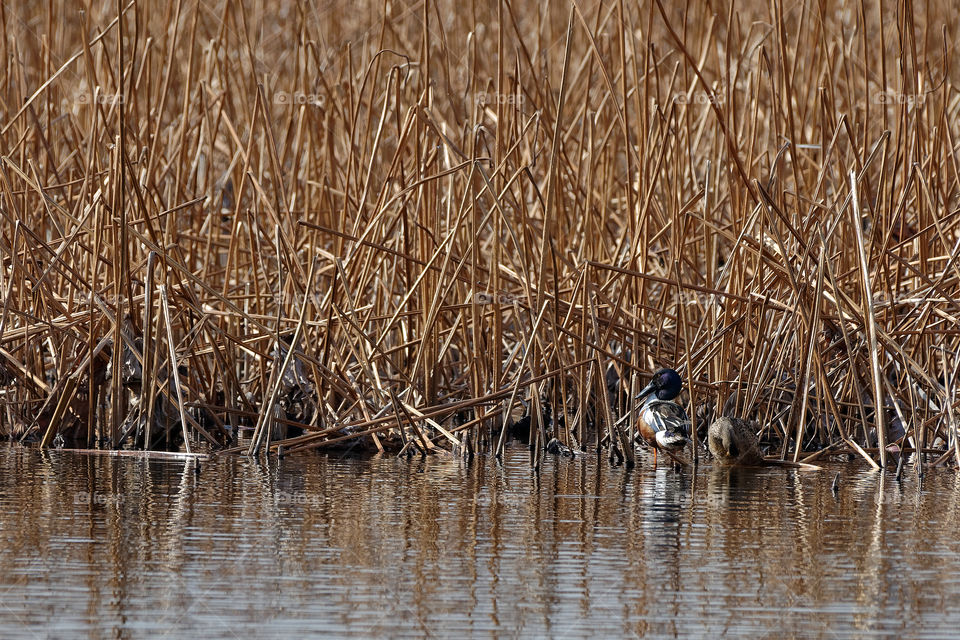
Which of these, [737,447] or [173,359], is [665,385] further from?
[173,359]

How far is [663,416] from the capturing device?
507 centimetres

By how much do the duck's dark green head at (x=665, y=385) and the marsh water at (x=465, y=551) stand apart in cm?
37

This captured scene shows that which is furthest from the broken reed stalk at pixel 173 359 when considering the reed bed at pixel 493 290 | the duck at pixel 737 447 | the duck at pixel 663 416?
the duck at pixel 737 447

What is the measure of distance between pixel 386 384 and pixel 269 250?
1.18 metres

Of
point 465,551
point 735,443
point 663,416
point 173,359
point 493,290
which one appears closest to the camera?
point 465,551

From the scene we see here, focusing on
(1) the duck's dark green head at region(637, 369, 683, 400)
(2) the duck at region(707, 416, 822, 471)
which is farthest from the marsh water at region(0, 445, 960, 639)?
(1) the duck's dark green head at region(637, 369, 683, 400)

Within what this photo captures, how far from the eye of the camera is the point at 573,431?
5504 mm

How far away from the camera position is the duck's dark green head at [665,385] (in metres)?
5.24

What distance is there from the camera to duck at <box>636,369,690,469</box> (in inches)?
198

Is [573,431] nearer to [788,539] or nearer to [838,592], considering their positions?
[788,539]

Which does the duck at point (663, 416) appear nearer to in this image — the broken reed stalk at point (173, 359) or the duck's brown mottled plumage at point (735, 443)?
the duck's brown mottled plumage at point (735, 443)

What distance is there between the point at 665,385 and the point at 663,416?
199mm

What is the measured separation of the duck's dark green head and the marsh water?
37 centimetres

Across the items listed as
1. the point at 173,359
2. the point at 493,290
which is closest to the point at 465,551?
the point at 173,359
